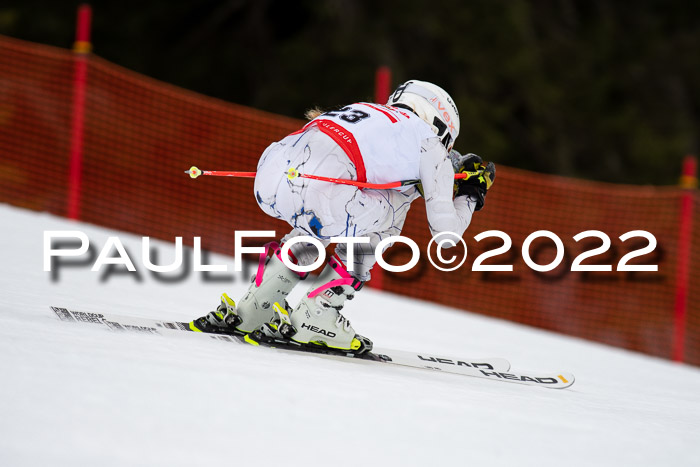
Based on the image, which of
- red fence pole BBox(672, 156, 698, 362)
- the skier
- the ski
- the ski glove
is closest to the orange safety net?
red fence pole BBox(672, 156, 698, 362)

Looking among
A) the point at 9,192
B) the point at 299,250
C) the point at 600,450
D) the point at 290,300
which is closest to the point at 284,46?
the point at 9,192

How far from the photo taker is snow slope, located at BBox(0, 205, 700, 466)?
205 cm

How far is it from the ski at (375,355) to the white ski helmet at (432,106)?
0.79 m

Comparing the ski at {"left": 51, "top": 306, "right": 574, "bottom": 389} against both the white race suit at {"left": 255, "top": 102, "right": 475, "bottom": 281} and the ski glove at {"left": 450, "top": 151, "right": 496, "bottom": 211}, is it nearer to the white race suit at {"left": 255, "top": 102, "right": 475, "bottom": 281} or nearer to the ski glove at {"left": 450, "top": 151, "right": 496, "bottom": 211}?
the white race suit at {"left": 255, "top": 102, "right": 475, "bottom": 281}

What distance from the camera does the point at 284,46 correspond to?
14.7m

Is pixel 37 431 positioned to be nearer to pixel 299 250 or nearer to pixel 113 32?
pixel 299 250

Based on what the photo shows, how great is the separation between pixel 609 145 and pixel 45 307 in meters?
14.7

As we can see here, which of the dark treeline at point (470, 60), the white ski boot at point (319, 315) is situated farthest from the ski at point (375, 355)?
the dark treeline at point (470, 60)

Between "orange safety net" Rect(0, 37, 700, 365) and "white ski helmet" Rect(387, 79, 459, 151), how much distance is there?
3.97m

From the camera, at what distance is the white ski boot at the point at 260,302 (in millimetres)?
3482

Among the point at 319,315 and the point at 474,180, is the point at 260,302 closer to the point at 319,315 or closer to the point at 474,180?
the point at 319,315

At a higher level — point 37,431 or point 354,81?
point 354,81

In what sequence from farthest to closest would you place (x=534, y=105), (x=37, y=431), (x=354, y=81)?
(x=534, y=105)
(x=354, y=81)
(x=37, y=431)

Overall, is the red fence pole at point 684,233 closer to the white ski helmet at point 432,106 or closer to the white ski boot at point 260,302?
the white ski helmet at point 432,106
